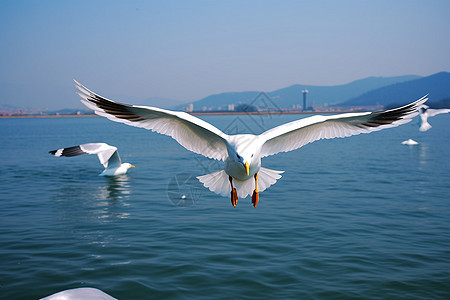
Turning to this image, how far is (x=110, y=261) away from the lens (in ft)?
32.4

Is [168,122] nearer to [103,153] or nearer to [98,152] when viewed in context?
[98,152]

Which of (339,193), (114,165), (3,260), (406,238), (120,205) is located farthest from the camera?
(114,165)

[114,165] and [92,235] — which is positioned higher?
[114,165]

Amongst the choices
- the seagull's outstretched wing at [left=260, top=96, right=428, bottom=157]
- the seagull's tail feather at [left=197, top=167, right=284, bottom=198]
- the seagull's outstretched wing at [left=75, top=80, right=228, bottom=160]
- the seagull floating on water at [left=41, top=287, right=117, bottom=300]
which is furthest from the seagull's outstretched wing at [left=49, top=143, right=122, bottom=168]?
the seagull floating on water at [left=41, top=287, right=117, bottom=300]

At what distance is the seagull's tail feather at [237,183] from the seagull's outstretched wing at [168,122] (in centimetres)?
53

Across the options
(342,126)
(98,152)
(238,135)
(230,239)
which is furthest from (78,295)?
(98,152)

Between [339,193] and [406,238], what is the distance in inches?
229

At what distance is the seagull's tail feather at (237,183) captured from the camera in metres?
8.92

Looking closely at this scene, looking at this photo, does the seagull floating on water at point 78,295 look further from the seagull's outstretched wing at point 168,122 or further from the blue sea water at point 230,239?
the seagull's outstretched wing at point 168,122

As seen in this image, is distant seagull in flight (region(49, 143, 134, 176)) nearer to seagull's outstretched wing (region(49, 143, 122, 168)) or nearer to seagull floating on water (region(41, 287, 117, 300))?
seagull's outstretched wing (region(49, 143, 122, 168))

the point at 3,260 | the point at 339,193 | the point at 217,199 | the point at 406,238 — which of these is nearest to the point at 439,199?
the point at 339,193

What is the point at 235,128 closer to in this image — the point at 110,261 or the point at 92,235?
the point at 110,261

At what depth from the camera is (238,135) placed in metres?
7.87

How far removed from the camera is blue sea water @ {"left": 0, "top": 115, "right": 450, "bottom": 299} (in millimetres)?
8344
